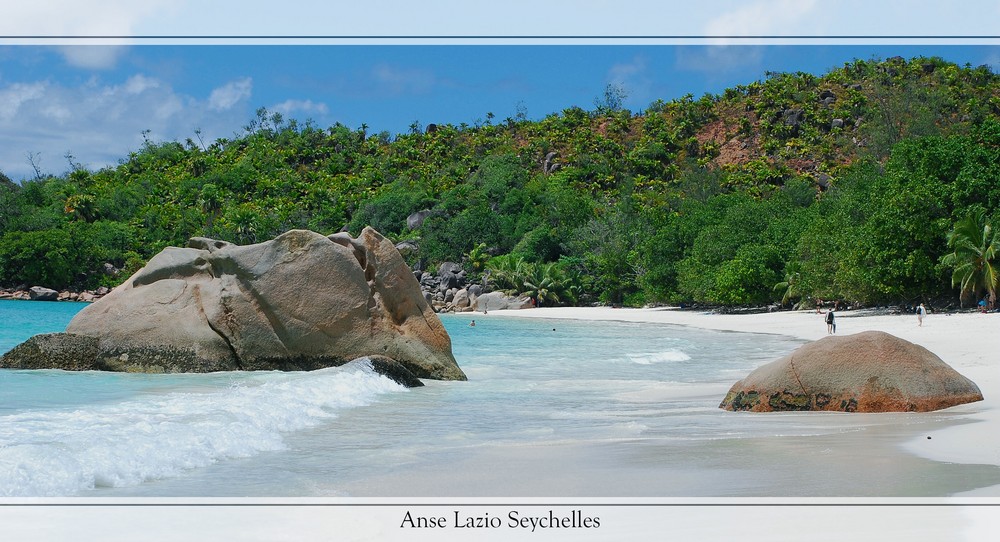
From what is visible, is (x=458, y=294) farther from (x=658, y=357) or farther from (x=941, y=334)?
(x=658, y=357)

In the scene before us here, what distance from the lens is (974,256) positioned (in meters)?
31.9

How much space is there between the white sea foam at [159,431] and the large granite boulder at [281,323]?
6.06ft

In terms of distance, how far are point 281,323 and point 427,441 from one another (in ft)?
23.5

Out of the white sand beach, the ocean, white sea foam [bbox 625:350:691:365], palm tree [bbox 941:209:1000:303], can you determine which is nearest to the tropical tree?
the white sand beach

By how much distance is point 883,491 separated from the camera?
603cm

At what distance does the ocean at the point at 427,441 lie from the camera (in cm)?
652

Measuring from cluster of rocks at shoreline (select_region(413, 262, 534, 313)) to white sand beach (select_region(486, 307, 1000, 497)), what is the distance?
115 inches

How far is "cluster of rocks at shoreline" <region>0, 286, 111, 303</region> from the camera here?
7169cm

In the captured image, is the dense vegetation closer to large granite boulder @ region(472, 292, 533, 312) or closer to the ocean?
large granite boulder @ region(472, 292, 533, 312)

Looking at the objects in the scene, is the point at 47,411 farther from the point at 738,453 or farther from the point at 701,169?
the point at 701,169
